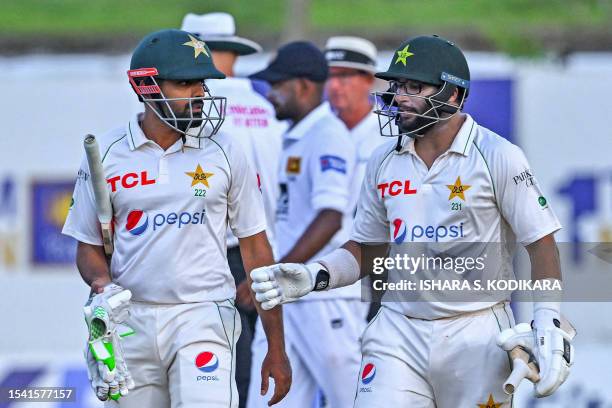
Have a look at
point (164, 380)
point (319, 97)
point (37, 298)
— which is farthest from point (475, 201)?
point (37, 298)

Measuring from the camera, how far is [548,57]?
35.6 feet

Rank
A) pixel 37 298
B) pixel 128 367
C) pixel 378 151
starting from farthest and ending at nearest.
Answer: pixel 37 298 → pixel 378 151 → pixel 128 367

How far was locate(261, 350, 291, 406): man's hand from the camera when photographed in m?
5.50

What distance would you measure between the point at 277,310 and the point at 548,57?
5917mm

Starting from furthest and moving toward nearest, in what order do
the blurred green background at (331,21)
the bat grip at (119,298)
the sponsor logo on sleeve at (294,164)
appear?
1. the blurred green background at (331,21)
2. the sponsor logo on sleeve at (294,164)
3. the bat grip at (119,298)

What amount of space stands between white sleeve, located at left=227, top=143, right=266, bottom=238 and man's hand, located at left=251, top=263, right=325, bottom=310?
0.35 metres

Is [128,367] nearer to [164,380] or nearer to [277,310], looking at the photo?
[164,380]

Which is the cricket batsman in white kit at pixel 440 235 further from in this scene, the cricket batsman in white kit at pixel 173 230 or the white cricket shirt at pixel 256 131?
the white cricket shirt at pixel 256 131

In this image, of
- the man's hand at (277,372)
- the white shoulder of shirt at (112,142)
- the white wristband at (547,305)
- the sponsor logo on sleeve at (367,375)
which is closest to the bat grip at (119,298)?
the white shoulder of shirt at (112,142)

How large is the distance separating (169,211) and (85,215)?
360 mm

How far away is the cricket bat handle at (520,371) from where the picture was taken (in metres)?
4.95

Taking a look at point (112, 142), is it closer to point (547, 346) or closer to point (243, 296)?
point (243, 296)

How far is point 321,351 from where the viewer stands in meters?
7.39

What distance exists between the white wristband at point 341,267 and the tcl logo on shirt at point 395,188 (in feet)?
0.97
